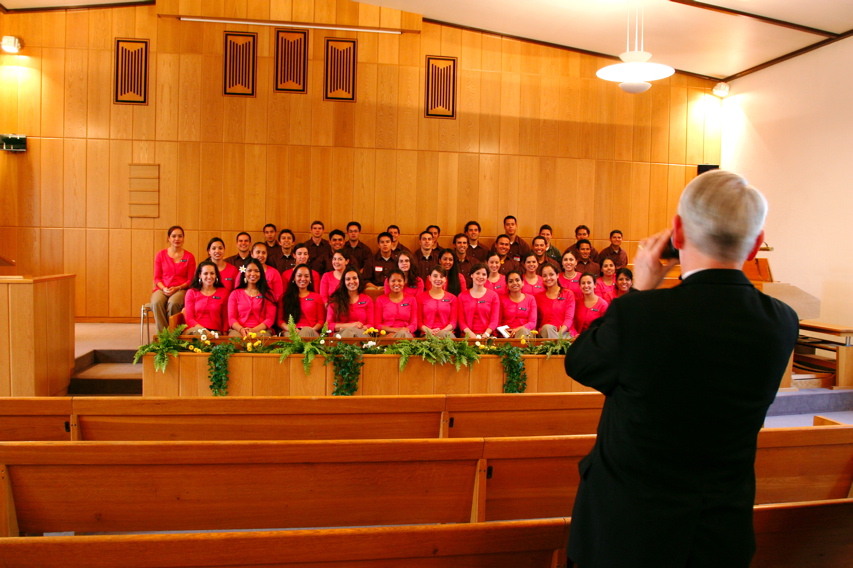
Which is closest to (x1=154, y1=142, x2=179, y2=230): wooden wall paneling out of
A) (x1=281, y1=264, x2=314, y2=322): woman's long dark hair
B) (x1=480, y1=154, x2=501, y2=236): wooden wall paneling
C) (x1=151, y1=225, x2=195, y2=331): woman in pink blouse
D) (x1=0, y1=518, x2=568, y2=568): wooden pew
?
(x1=151, y1=225, x2=195, y2=331): woman in pink blouse

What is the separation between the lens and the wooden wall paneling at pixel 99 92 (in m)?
8.95

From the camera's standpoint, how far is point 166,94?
29.8 feet

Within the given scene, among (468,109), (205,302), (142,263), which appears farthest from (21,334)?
(468,109)

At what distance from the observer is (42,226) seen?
9.02 meters

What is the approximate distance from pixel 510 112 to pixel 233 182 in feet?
14.6

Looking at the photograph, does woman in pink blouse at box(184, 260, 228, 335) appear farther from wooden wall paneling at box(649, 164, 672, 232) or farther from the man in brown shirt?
wooden wall paneling at box(649, 164, 672, 232)

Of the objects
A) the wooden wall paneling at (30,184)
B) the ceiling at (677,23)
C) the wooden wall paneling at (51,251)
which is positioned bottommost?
the wooden wall paneling at (51,251)

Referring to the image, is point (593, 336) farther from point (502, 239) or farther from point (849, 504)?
point (502, 239)

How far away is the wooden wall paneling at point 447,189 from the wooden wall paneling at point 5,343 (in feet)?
19.8

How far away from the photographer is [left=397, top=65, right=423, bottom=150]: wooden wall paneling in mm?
9547

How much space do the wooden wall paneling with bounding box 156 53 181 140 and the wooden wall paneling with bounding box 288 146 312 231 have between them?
175 cm

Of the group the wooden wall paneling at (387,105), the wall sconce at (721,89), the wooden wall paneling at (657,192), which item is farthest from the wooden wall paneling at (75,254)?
the wall sconce at (721,89)

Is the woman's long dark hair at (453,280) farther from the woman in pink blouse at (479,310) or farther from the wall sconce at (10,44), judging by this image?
the wall sconce at (10,44)

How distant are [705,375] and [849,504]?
1.14 m
